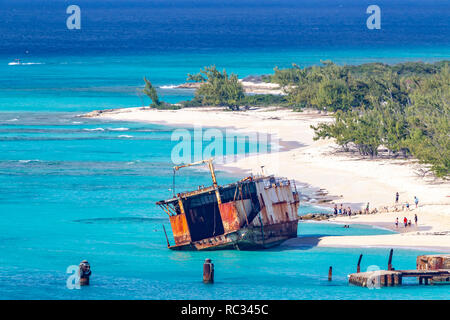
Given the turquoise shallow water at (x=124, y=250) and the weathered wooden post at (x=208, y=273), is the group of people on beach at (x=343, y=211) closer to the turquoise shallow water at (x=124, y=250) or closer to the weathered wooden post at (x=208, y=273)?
the turquoise shallow water at (x=124, y=250)

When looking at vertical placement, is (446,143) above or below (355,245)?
above

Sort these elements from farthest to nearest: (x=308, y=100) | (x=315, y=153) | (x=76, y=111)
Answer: (x=76, y=111) < (x=308, y=100) < (x=315, y=153)

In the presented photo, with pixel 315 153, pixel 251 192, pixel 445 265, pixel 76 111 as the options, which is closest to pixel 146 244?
pixel 251 192

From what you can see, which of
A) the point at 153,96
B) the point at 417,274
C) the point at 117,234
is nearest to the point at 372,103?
the point at 153,96

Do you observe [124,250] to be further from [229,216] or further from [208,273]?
[208,273]

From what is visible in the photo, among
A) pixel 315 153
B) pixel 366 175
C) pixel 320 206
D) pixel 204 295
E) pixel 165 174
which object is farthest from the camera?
pixel 315 153

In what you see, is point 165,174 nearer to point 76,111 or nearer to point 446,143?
point 446,143
